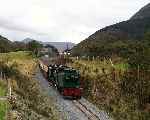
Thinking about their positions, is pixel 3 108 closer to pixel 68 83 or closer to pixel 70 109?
pixel 70 109

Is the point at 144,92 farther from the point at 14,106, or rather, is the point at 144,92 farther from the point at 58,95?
the point at 14,106

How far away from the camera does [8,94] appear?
102 ft

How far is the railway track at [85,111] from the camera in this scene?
32.8 meters

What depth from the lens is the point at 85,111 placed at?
1380 inches

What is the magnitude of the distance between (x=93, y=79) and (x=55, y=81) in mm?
4848

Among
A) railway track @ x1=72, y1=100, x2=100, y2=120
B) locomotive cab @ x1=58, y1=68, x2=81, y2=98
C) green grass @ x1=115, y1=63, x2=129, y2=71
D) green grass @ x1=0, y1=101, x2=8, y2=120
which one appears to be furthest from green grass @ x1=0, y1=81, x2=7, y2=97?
green grass @ x1=115, y1=63, x2=129, y2=71

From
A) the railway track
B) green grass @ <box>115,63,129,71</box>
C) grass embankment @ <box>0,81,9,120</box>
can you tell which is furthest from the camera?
green grass @ <box>115,63,129,71</box>

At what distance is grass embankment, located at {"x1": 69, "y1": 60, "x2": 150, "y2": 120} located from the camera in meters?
36.9

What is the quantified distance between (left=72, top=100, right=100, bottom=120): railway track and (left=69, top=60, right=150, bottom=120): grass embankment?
1.86 meters

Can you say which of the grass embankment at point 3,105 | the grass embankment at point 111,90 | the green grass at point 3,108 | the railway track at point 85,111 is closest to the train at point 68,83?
the railway track at point 85,111

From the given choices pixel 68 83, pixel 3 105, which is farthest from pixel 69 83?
pixel 3 105

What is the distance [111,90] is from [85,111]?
31.9ft

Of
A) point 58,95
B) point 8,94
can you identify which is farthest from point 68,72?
point 8,94

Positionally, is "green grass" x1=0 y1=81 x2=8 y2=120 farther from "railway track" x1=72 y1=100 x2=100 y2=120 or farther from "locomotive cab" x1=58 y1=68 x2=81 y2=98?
"locomotive cab" x1=58 y1=68 x2=81 y2=98
